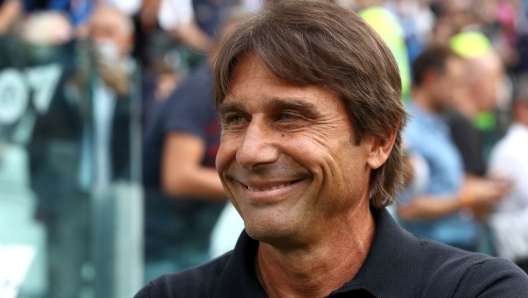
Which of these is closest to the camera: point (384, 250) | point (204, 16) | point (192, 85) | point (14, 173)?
point (384, 250)

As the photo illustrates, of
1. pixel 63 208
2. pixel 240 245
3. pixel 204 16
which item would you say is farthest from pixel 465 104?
pixel 240 245

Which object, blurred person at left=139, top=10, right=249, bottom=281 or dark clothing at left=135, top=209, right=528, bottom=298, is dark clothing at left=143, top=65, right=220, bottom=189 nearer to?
blurred person at left=139, top=10, right=249, bottom=281

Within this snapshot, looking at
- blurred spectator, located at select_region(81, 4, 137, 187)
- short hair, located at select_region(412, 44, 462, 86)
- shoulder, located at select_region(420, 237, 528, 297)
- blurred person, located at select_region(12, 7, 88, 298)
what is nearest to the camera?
shoulder, located at select_region(420, 237, 528, 297)

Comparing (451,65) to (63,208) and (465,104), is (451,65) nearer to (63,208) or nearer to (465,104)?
(465,104)

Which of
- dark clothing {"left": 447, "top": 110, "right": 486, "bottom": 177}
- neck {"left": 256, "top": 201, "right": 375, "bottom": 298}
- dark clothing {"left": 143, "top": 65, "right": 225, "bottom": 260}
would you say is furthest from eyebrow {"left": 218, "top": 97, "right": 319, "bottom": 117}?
dark clothing {"left": 447, "top": 110, "right": 486, "bottom": 177}

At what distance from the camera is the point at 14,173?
14.9ft

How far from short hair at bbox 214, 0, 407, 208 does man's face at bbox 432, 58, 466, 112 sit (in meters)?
4.45

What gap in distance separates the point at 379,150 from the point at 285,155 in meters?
0.35

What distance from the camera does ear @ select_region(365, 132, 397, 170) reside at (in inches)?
105

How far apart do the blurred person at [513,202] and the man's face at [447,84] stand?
1.96ft

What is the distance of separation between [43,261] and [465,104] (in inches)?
182

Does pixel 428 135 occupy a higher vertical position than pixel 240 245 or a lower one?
lower

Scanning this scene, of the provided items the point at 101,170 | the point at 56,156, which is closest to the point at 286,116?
the point at 56,156

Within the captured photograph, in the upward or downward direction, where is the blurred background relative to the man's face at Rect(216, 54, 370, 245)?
downward
